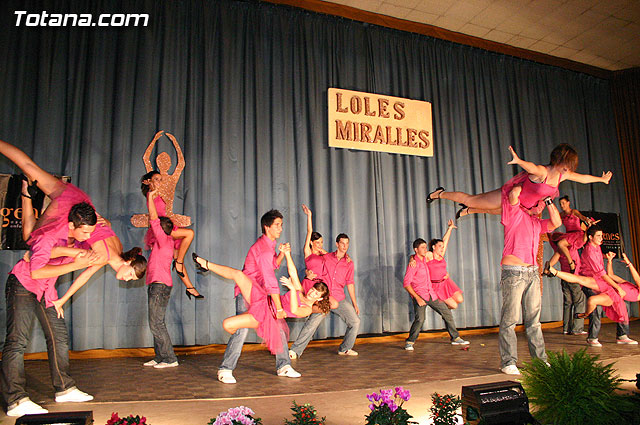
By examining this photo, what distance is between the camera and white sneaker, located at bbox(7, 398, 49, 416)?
2975mm

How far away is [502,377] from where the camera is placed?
4.00 metres

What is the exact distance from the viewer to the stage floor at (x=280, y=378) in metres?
3.26

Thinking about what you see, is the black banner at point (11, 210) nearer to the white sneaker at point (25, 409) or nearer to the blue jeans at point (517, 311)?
the white sneaker at point (25, 409)

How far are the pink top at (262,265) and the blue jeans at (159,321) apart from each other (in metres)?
1.09

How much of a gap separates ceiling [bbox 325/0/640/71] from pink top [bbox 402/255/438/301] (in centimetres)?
425

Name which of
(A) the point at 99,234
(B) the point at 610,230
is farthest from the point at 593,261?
(A) the point at 99,234

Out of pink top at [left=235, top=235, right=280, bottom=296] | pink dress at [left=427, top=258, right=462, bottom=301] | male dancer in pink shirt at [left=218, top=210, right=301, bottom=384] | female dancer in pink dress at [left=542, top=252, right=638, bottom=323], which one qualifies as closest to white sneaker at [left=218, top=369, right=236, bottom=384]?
male dancer in pink shirt at [left=218, top=210, right=301, bottom=384]

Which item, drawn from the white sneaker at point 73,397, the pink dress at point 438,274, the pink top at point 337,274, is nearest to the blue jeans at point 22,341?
the white sneaker at point 73,397

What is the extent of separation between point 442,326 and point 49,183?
6196 millimetres

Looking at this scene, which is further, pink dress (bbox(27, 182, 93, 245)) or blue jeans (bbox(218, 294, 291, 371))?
blue jeans (bbox(218, 294, 291, 371))

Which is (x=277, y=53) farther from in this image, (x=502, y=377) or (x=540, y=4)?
(x=502, y=377)

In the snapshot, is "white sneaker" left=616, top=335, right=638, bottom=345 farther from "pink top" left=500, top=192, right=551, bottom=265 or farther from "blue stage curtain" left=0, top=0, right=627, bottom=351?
"pink top" left=500, top=192, right=551, bottom=265

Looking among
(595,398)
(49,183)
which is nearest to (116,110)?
(49,183)
